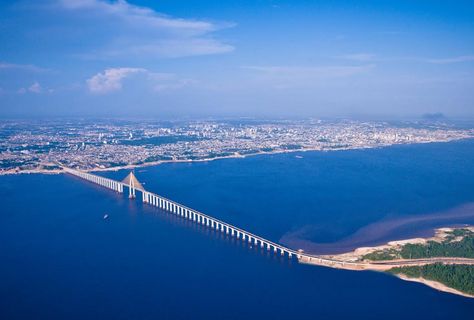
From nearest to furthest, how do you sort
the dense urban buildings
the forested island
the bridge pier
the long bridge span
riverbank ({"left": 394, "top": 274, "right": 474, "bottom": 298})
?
1. riverbank ({"left": 394, "top": 274, "right": 474, "bottom": 298})
2. the forested island
3. the long bridge span
4. the bridge pier
5. the dense urban buildings

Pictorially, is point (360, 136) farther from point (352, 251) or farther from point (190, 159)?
point (352, 251)

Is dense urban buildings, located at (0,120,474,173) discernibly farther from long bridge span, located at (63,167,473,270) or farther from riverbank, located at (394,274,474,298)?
riverbank, located at (394,274,474,298)

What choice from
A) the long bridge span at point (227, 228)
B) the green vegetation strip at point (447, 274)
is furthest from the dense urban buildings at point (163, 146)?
the green vegetation strip at point (447, 274)

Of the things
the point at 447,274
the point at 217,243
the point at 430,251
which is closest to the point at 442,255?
the point at 430,251

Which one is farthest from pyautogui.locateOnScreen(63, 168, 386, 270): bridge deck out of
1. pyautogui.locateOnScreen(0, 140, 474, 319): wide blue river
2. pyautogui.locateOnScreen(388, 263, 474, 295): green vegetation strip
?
pyautogui.locateOnScreen(388, 263, 474, 295): green vegetation strip

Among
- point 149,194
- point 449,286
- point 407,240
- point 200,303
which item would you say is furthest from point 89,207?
point 449,286

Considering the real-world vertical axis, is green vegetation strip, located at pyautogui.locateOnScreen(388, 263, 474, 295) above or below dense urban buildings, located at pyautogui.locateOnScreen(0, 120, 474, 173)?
below

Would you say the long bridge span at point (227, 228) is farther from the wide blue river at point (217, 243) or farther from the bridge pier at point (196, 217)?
the wide blue river at point (217, 243)
